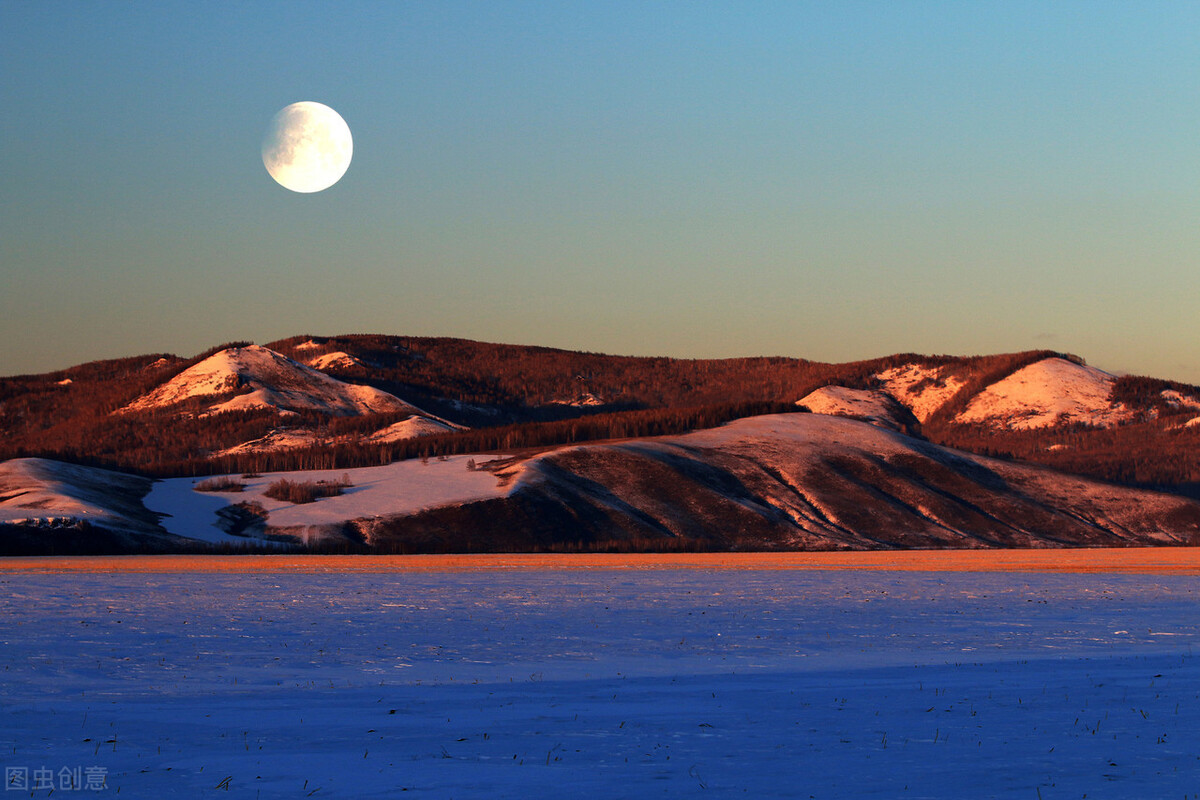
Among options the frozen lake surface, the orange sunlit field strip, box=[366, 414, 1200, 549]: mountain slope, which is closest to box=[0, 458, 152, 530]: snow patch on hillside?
the orange sunlit field strip

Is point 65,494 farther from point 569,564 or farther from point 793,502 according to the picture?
point 793,502

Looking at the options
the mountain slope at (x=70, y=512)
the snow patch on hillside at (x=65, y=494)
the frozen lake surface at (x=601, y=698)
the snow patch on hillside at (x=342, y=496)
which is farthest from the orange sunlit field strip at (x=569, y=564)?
the frozen lake surface at (x=601, y=698)

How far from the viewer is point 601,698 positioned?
92.3 feet

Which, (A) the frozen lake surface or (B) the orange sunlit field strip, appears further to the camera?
(B) the orange sunlit field strip

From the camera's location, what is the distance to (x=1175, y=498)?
622 ft

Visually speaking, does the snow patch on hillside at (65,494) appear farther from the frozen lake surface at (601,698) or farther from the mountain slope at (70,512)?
the frozen lake surface at (601,698)

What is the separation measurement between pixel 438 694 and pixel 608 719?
4.93 m

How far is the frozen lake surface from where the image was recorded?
20.4 metres

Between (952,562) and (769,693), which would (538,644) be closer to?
(769,693)

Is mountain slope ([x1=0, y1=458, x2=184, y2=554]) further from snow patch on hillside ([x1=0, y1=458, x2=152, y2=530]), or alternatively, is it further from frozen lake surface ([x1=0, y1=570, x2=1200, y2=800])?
frozen lake surface ([x1=0, y1=570, x2=1200, y2=800])

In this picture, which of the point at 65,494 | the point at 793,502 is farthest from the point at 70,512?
the point at 793,502

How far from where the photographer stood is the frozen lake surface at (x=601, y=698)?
2039cm

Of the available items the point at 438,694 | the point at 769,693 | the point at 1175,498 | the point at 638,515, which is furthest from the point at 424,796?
the point at 1175,498

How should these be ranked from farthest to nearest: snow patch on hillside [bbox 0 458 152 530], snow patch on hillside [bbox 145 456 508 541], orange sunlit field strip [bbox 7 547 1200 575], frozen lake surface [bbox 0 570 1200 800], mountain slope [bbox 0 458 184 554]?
snow patch on hillside [bbox 145 456 508 541] < snow patch on hillside [bbox 0 458 152 530] < mountain slope [bbox 0 458 184 554] < orange sunlit field strip [bbox 7 547 1200 575] < frozen lake surface [bbox 0 570 1200 800]
